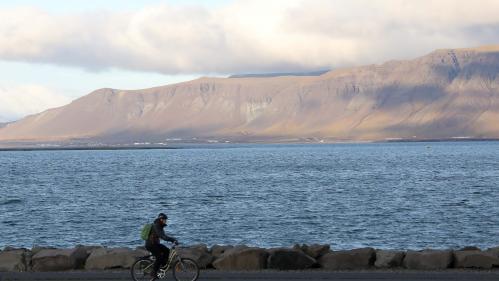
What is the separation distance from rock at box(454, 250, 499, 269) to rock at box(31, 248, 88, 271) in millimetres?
9531

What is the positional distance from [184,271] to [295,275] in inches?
121

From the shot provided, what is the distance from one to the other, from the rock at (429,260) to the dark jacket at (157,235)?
21.9ft

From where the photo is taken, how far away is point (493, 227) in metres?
47.4

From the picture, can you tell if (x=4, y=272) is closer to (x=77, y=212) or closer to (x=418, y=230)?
(x=418, y=230)

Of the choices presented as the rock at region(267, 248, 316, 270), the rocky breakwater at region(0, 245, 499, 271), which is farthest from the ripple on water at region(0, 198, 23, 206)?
the rock at region(267, 248, 316, 270)

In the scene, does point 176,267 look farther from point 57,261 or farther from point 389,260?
point 389,260

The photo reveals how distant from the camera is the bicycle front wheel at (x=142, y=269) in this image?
2080 cm

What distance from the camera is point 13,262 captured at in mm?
24219

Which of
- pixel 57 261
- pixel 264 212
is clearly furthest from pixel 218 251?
pixel 264 212

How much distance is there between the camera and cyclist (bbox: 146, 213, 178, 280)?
65.2 ft

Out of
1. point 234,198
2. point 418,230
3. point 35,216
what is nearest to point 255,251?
point 418,230

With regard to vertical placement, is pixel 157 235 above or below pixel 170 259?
above

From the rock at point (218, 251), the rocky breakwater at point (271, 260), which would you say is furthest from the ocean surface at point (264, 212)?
the rocky breakwater at point (271, 260)

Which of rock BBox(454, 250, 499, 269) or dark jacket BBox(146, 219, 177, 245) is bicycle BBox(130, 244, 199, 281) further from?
rock BBox(454, 250, 499, 269)
